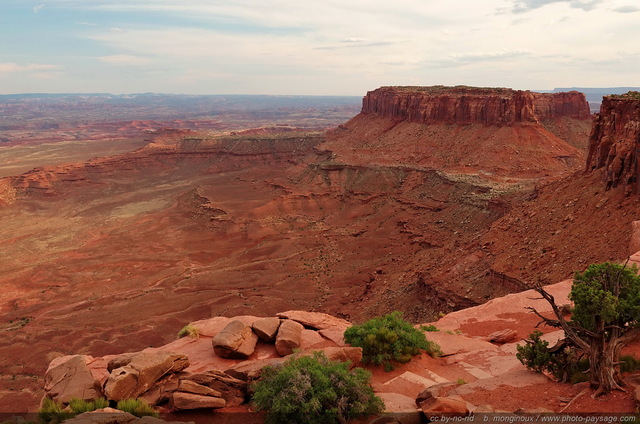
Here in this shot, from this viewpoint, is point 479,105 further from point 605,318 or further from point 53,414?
point 53,414

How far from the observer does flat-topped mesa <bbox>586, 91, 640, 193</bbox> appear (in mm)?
22172

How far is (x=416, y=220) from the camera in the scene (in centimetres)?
4509

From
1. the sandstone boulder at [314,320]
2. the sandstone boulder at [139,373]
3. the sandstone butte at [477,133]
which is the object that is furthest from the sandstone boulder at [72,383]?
the sandstone butte at [477,133]

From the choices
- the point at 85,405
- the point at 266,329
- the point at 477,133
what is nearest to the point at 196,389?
the point at 85,405

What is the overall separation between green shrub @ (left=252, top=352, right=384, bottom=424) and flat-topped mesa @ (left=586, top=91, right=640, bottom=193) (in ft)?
69.0

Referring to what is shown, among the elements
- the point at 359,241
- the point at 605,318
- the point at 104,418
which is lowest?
the point at 359,241

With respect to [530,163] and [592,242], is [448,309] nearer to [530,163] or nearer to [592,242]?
[592,242]

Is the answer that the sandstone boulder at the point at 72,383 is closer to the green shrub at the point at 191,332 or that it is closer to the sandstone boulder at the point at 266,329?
the green shrub at the point at 191,332

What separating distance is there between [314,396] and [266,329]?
18.1 ft

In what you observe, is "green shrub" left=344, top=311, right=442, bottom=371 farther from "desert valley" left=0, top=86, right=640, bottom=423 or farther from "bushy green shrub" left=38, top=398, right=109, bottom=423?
"bushy green shrub" left=38, top=398, right=109, bottom=423

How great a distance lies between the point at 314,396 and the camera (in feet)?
30.8

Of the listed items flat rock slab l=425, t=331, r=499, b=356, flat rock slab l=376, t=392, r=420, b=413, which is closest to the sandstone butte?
flat rock slab l=425, t=331, r=499, b=356

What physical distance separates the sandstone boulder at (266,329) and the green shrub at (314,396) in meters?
4.00

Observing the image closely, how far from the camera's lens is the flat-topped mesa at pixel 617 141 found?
22.2m
